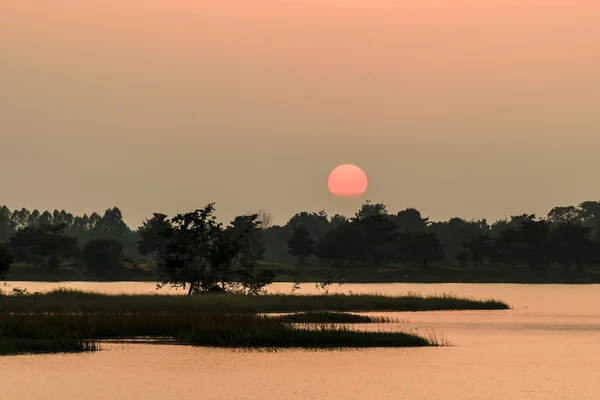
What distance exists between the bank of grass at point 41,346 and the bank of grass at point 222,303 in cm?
1957

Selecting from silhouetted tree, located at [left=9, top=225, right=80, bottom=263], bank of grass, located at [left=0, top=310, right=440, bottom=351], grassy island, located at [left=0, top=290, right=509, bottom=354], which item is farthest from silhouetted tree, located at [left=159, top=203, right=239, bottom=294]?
silhouetted tree, located at [left=9, top=225, right=80, bottom=263]

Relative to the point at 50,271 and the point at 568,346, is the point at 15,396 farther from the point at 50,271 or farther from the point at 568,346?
the point at 50,271

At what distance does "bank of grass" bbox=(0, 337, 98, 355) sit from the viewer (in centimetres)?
5375

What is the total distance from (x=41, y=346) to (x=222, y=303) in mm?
32027

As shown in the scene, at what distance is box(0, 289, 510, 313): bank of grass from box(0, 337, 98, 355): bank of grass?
19574mm

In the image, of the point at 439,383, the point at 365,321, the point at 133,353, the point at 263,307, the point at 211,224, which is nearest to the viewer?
the point at 439,383

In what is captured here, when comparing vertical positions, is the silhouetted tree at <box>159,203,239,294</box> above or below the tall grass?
above

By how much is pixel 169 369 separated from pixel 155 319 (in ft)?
43.4

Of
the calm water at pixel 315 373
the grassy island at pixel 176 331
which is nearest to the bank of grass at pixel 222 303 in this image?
the grassy island at pixel 176 331

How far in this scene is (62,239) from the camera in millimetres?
194500

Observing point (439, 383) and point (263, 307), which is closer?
point (439, 383)

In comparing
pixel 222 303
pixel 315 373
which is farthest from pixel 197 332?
pixel 222 303

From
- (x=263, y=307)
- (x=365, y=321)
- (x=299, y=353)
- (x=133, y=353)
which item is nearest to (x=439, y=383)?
(x=299, y=353)

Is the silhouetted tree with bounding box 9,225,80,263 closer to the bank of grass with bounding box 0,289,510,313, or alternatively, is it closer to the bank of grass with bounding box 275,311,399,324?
the bank of grass with bounding box 0,289,510,313
